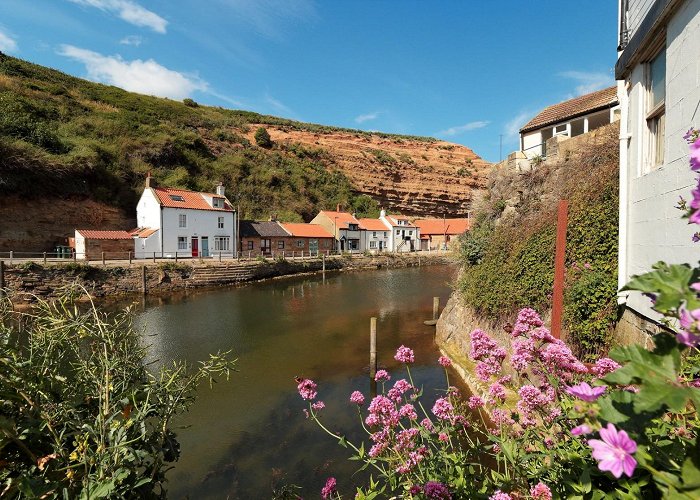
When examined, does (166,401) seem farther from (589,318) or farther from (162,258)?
(162,258)

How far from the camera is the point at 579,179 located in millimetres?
9656

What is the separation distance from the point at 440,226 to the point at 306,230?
2777 cm

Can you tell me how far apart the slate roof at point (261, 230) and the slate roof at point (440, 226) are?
27.2 metres

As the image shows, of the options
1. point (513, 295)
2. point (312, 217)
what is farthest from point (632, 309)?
point (312, 217)

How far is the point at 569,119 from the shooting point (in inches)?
575

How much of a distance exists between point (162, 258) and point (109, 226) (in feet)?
30.5

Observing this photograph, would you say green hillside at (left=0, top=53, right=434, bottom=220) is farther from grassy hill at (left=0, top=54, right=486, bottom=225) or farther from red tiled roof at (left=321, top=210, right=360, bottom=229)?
red tiled roof at (left=321, top=210, right=360, bottom=229)

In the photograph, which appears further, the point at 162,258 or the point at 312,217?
the point at 312,217

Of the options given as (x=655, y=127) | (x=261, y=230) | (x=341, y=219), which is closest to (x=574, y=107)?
(x=655, y=127)

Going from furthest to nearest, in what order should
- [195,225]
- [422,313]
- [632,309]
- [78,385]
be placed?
[195,225] → [422,313] → [632,309] → [78,385]

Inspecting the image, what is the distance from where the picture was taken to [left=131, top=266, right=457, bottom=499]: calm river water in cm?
705

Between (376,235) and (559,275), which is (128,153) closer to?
(376,235)

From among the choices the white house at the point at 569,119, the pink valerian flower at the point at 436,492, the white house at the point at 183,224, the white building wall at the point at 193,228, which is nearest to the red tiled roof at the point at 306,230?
the white house at the point at 183,224

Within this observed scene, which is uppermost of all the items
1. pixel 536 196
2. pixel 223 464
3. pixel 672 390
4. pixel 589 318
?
pixel 536 196
